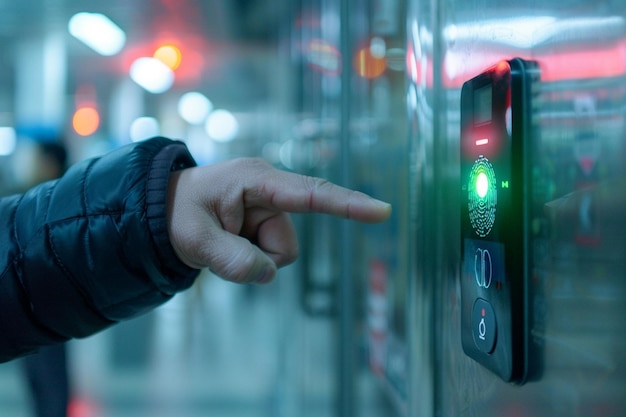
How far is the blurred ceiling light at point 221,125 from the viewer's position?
11344mm

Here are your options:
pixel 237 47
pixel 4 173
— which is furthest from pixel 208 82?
pixel 4 173

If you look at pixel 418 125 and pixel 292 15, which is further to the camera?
pixel 292 15

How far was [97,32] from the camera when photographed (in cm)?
571

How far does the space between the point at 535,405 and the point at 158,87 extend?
24.3 feet

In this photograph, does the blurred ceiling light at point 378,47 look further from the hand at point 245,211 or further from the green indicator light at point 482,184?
the green indicator light at point 482,184

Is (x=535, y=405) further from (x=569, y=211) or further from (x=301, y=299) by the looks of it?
(x=301, y=299)

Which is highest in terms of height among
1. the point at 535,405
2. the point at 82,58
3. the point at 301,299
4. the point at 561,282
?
the point at 82,58

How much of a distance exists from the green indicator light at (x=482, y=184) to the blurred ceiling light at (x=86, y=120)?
6364 millimetres

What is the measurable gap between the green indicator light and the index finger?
10cm

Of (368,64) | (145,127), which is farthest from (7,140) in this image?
(368,64)

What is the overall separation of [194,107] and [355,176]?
285 inches

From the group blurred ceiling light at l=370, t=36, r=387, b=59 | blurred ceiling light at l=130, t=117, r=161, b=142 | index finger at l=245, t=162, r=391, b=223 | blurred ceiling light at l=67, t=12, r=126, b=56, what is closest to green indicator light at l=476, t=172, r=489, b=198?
index finger at l=245, t=162, r=391, b=223

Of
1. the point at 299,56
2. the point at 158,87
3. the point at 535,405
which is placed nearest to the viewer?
the point at 535,405

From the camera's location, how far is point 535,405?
537mm
